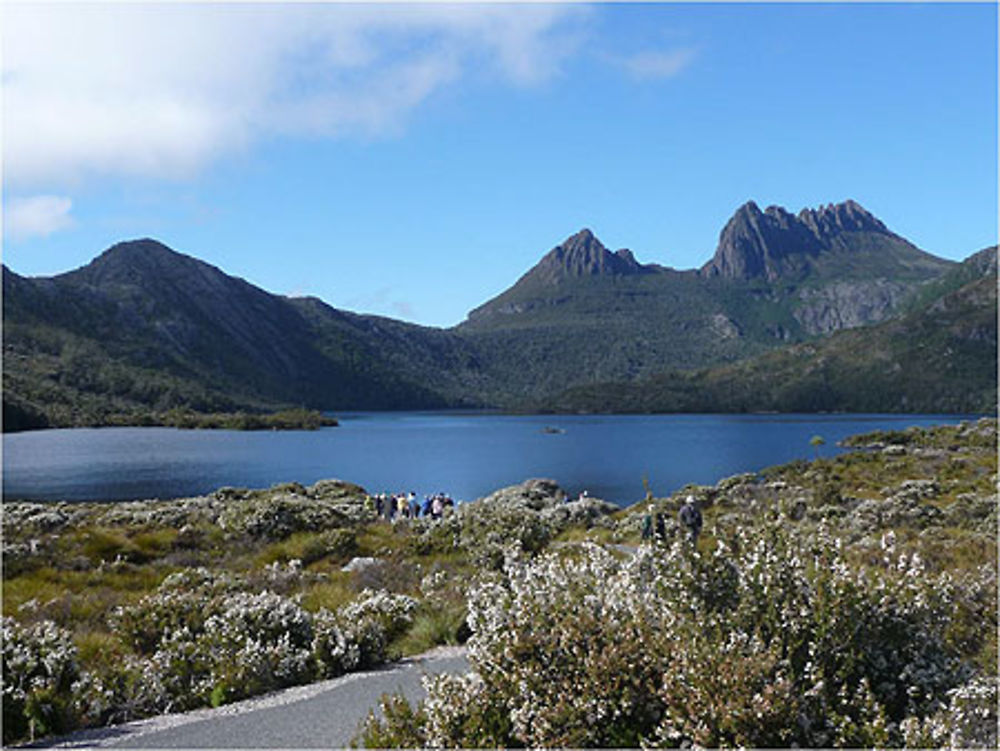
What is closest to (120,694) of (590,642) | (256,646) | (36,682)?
(36,682)

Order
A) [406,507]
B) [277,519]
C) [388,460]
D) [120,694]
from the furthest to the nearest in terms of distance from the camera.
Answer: [388,460], [406,507], [277,519], [120,694]

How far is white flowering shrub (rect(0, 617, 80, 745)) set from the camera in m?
7.88

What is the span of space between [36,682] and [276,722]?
8.87 feet

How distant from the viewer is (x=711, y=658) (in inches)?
195

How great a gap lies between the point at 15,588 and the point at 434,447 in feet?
340

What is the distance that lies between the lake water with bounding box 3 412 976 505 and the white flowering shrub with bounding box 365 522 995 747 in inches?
2171

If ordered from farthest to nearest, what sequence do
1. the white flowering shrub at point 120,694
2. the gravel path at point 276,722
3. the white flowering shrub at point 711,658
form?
the white flowering shrub at point 120,694
the gravel path at point 276,722
the white flowering shrub at point 711,658

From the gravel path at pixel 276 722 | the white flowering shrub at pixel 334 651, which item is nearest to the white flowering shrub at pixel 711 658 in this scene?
the gravel path at pixel 276 722

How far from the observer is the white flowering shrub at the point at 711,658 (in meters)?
4.81

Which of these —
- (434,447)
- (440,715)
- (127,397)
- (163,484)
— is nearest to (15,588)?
(440,715)

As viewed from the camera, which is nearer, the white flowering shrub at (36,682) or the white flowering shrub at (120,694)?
the white flowering shrub at (36,682)

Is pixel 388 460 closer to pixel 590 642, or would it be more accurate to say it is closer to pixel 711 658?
pixel 590 642

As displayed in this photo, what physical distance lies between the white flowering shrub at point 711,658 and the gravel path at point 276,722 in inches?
68.0

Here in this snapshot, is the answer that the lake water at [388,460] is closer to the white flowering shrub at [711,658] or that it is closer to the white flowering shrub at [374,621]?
the white flowering shrub at [374,621]
